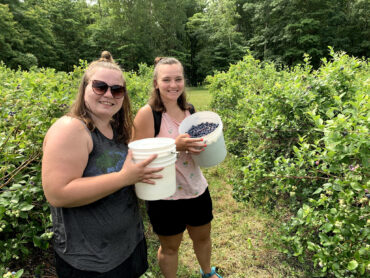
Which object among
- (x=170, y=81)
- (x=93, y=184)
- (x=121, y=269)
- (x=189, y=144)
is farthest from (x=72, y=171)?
→ (x=170, y=81)

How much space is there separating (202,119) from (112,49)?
35067mm

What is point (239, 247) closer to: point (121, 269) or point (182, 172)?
point (182, 172)

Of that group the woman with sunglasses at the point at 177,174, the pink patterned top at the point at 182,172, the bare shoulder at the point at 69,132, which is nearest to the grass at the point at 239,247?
the woman with sunglasses at the point at 177,174

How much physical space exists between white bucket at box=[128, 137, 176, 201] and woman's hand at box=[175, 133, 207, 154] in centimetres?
25

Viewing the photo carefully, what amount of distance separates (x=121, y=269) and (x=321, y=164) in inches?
57.9

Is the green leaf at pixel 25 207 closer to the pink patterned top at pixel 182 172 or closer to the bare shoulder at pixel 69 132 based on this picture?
the bare shoulder at pixel 69 132

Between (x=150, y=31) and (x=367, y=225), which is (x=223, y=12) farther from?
(x=367, y=225)

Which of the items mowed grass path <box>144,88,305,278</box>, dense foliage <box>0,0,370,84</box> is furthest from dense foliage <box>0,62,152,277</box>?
dense foliage <box>0,0,370,84</box>

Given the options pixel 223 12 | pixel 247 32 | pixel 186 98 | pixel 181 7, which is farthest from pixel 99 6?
pixel 186 98

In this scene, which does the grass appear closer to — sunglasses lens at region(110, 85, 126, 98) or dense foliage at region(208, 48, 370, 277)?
dense foliage at region(208, 48, 370, 277)

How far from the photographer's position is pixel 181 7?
32.9 metres

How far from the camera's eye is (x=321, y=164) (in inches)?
64.7

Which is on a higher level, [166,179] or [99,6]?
[99,6]

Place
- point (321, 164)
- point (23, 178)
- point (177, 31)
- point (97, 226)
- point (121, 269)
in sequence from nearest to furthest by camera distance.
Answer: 1. point (97, 226)
2. point (121, 269)
3. point (321, 164)
4. point (23, 178)
5. point (177, 31)
